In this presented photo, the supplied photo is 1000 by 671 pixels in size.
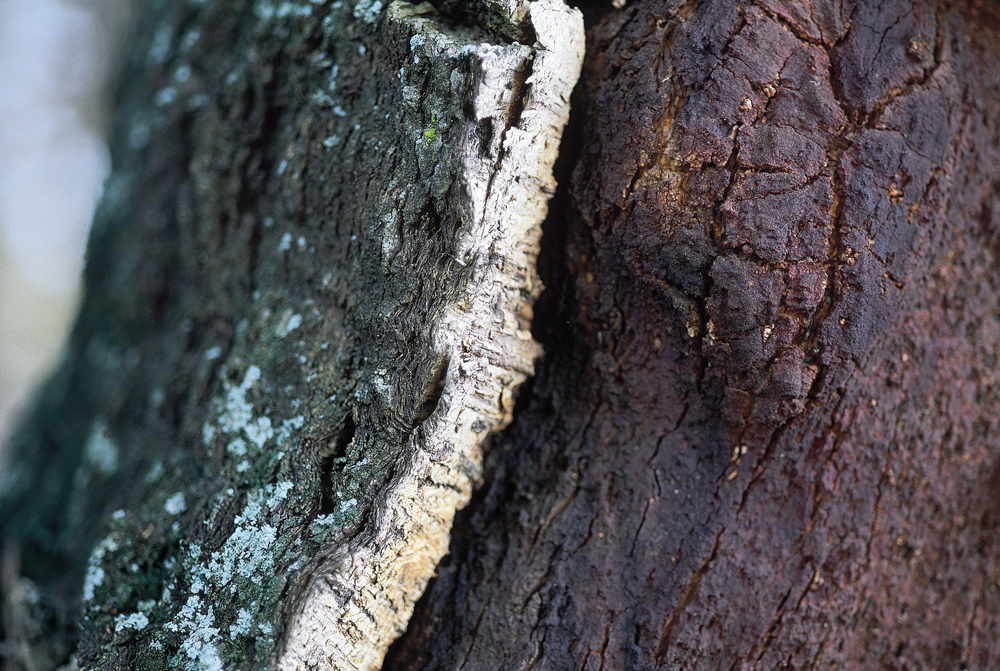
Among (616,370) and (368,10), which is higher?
(368,10)

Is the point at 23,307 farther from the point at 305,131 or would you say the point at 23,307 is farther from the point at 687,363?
the point at 687,363

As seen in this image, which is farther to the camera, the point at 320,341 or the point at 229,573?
the point at 320,341

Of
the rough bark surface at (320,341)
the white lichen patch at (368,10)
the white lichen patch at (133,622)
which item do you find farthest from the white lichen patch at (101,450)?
the white lichen patch at (368,10)

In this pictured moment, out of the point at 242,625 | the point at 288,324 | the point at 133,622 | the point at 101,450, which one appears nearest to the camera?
the point at 242,625

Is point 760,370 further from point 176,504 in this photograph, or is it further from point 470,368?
point 176,504

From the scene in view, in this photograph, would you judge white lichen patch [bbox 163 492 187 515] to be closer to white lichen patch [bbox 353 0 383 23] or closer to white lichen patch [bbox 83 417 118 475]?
white lichen patch [bbox 83 417 118 475]

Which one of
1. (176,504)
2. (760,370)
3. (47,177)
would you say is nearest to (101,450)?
(176,504)

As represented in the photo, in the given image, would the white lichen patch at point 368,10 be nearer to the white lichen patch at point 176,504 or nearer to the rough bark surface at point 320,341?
the rough bark surface at point 320,341

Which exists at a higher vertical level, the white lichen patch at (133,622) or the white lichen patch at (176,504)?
the white lichen patch at (176,504)

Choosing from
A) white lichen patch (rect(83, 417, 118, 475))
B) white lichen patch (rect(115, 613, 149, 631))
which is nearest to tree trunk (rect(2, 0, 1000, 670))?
white lichen patch (rect(115, 613, 149, 631))
